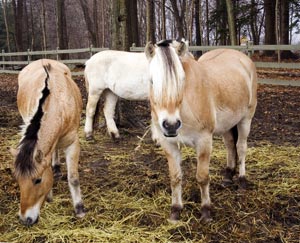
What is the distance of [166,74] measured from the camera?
2990 millimetres

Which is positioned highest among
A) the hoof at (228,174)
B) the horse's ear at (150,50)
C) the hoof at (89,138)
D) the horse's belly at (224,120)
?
the horse's ear at (150,50)

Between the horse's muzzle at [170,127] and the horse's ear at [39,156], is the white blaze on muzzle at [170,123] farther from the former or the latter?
the horse's ear at [39,156]

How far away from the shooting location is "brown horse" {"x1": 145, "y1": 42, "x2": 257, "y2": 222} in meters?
2.99

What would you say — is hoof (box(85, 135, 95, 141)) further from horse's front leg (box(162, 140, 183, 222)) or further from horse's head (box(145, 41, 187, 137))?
horse's head (box(145, 41, 187, 137))

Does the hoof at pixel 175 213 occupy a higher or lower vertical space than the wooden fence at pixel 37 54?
lower

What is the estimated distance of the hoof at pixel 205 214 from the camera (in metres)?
3.48

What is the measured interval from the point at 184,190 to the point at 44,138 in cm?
176

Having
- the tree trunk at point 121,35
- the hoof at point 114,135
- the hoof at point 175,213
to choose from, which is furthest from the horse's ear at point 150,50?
the tree trunk at point 121,35

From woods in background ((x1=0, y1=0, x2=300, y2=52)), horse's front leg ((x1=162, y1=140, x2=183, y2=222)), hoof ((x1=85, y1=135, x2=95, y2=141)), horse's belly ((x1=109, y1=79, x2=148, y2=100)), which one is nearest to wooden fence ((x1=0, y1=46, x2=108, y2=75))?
woods in background ((x1=0, y1=0, x2=300, y2=52))

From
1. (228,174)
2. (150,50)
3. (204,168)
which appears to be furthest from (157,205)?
(150,50)

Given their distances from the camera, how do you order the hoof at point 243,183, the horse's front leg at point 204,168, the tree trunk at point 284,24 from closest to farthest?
the horse's front leg at point 204,168, the hoof at point 243,183, the tree trunk at point 284,24

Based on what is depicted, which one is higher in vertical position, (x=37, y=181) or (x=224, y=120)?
(x=224, y=120)

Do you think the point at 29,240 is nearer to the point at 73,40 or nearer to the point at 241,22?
the point at 241,22

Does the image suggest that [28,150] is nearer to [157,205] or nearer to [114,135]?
[157,205]
